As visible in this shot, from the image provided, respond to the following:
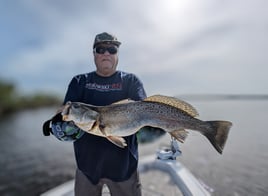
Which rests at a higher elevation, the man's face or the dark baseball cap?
the dark baseball cap

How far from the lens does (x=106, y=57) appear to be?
283cm

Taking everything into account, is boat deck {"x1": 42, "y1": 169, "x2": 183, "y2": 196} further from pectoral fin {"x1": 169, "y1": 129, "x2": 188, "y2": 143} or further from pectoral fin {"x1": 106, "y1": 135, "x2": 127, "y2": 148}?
pectoral fin {"x1": 169, "y1": 129, "x2": 188, "y2": 143}

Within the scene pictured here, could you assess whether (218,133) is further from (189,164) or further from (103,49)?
(189,164)

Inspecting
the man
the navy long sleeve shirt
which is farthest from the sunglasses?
the navy long sleeve shirt

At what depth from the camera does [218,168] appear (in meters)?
10.2

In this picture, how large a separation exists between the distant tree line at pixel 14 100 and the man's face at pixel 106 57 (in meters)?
37.4

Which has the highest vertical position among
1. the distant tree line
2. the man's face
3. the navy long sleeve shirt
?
the man's face

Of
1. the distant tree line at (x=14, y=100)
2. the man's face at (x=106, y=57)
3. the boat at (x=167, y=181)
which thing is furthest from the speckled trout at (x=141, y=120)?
the distant tree line at (x=14, y=100)

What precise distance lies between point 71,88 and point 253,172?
29.8ft

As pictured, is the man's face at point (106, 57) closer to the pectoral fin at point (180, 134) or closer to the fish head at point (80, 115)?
Answer: the fish head at point (80, 115)

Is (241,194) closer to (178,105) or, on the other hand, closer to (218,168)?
(218,168)

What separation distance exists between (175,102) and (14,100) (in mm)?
42405

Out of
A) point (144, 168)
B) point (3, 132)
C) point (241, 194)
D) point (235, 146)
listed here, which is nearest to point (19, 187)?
point (144, 168)

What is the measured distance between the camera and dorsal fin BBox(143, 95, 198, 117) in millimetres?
2549
